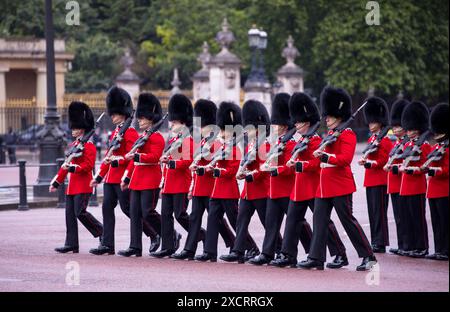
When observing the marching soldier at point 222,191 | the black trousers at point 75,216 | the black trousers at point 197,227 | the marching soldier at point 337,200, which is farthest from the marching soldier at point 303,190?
the black trousers at point 75,216

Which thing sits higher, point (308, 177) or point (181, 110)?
point (181, 110)

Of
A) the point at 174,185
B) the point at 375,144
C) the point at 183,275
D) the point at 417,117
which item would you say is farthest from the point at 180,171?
the point at 417,117

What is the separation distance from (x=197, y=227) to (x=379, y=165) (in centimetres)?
222

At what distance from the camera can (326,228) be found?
12.9 meters

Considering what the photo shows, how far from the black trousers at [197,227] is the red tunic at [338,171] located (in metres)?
1.48

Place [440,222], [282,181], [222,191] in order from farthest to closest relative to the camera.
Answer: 1. [222,191]
2. [440,222]
3. [282,181]

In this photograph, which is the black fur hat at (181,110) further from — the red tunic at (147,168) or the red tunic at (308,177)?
the red tunic at (308,177)

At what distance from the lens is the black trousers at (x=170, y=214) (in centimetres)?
1402

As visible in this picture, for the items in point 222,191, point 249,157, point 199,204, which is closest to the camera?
point 249,157

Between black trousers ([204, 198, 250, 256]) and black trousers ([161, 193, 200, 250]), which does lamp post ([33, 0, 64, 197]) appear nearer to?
black trousers ([161, 193, 200, 250])

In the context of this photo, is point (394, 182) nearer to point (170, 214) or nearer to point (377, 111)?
point (377, 111)

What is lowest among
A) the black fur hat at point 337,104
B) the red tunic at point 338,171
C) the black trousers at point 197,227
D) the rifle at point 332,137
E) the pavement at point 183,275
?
the pavement at point 183,275

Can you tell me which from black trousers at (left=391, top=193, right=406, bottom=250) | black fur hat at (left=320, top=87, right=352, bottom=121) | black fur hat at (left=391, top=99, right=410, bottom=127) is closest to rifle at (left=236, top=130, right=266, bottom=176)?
black fur hat at (left=320, top=87, right=352, bottom=121)

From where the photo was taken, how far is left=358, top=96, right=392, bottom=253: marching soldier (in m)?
14.5
